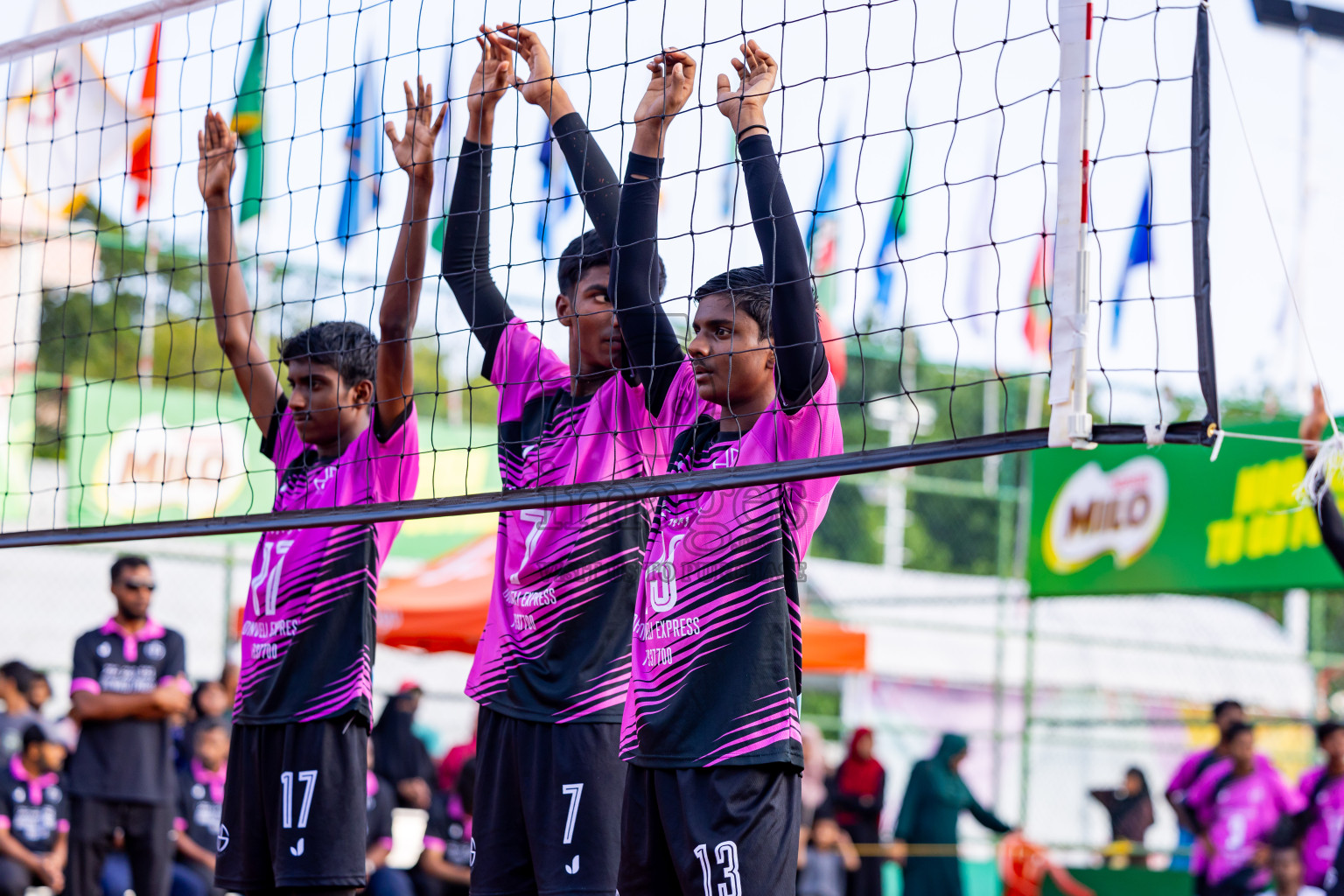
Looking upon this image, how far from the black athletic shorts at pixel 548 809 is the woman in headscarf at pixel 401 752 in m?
6.12

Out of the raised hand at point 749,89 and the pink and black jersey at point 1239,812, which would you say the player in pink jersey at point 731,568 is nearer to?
the raised hand at point 749,89

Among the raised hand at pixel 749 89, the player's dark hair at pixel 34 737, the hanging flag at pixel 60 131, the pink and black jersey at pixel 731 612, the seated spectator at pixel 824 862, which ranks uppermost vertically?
the hanging flag at pixel 60 131

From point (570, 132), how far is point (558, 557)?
112 cm

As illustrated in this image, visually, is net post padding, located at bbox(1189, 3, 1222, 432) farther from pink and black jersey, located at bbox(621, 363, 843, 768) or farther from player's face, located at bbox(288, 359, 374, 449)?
player's face, located at bbox(288, 359, 374, 449)

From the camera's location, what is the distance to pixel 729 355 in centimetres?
348

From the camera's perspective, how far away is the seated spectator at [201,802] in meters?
8.27

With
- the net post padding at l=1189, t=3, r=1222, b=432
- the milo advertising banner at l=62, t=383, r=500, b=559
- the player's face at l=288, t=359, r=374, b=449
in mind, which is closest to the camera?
the net post padding at l=1189, t=3, r=1222, b=432

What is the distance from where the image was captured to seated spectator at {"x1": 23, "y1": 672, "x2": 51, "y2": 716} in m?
8.80

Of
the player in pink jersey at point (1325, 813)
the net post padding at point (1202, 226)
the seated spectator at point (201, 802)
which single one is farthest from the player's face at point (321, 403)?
the player in pink jersey at point (1325, 813)

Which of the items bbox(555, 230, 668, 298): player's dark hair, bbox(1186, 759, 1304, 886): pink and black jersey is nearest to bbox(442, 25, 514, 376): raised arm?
bbox(555, 230, 668, 298): player's dark hair

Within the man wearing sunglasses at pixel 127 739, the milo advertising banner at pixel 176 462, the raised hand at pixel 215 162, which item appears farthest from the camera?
the milo advertising banner at pixel 176 462

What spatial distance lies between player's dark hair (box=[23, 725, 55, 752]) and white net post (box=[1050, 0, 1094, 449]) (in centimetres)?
678

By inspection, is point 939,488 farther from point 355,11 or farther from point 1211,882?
point 355,11

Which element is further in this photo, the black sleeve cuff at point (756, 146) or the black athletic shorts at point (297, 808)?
the black athletic shorts at point (297, 808)
